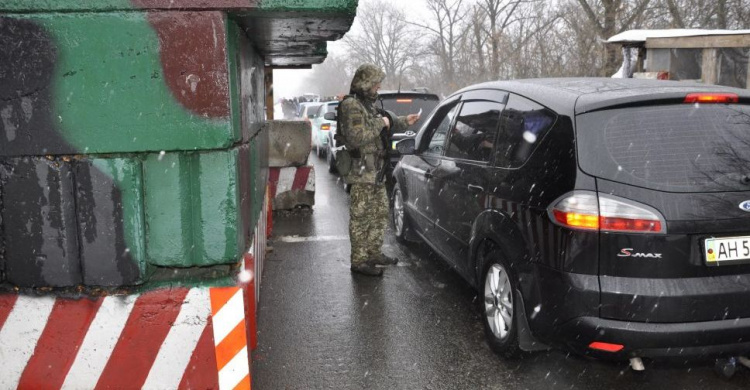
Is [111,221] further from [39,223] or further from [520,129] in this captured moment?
[520,129]

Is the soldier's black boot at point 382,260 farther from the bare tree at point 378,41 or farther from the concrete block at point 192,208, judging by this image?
the bare tree at point 378,41

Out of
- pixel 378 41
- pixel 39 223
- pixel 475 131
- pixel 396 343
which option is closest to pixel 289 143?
pixel 475 131

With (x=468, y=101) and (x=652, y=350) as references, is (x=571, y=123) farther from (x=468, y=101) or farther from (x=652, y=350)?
(x=468, y=101)

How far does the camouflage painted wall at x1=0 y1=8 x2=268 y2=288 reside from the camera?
238 cm

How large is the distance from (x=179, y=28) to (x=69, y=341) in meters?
1.44

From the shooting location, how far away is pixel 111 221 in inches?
97.8

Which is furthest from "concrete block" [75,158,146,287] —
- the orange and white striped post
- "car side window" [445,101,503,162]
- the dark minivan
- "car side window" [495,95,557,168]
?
"car side window" [445,101,503,162]

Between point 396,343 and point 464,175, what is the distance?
1243mm

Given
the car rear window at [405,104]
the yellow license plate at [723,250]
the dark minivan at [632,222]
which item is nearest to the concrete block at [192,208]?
the dark minivan at [632,222]

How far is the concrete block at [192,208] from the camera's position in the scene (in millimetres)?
2521

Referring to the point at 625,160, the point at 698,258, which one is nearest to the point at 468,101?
the point at 625,160

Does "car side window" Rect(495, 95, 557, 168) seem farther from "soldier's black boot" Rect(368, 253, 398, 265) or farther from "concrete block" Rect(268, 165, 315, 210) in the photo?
"concrete block" Rect(268, 165, 315, 210)

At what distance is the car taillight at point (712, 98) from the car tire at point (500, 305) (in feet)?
4.22

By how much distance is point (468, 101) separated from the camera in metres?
4.65
